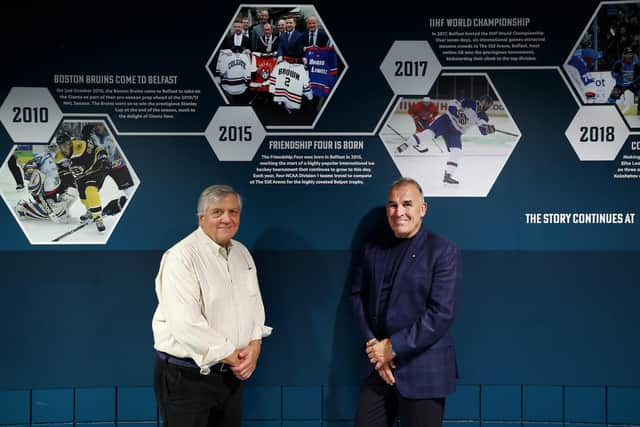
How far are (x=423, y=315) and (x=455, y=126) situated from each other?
35.8 inches

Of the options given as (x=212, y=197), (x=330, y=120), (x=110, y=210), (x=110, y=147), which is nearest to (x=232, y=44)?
(x=330, y=120)

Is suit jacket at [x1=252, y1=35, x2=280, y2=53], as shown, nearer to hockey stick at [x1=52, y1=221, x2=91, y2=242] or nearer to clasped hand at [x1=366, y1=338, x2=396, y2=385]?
hockey stick at [x1=52, y1=221, x2=91, y2=242]

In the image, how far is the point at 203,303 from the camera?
168cm

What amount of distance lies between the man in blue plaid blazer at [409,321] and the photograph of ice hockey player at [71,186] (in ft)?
3.92

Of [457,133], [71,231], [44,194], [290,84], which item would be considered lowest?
[71,231]

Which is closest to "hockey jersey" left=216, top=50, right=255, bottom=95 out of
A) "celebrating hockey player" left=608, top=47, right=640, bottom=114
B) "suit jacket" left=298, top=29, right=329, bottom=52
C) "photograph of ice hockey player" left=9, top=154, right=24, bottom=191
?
"suit jacket" left=298, top=29, right=329, bottom=52

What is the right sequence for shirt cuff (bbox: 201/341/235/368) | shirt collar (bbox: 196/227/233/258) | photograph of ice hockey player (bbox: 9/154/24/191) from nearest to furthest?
1. shirt cuff (bbox: 201/341/235/368)
2. shirt collar (bbox: 196/227/233/258)
3. photograph of ice hockey player (bbox: 9/154/24/191)

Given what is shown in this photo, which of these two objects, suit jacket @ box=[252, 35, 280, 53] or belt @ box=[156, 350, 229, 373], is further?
suit jacket @ box=[252, 35, 280, 53]

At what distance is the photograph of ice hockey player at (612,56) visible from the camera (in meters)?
2.17

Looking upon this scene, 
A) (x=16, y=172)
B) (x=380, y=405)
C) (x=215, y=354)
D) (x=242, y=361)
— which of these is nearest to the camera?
(x=215, y=354)

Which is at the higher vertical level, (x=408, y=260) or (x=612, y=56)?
(x=612, y=56)

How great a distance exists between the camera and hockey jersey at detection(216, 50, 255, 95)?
7.18 feet

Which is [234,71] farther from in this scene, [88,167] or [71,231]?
[71,231]

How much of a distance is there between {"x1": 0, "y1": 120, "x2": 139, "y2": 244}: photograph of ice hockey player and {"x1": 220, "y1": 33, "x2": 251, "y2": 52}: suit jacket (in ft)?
2.16
